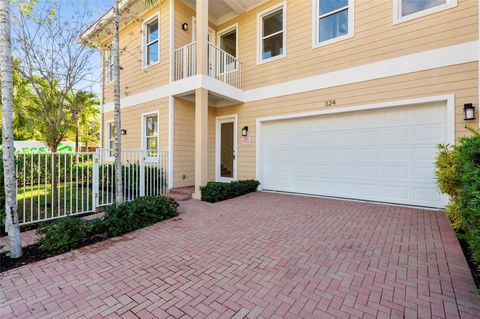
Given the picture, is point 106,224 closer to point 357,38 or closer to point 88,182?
point 88,182

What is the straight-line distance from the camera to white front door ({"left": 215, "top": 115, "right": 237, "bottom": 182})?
888cm

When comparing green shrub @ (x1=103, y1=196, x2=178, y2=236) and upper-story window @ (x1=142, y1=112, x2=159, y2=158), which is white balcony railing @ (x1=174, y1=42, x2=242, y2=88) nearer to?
upper-story window @ (x1=142, y1=112, x2=159, y2=158)

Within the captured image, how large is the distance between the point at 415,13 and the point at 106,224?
27.1ft

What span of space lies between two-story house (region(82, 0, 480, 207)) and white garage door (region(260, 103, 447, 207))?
0.09 feet

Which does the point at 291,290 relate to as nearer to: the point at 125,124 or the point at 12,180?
the point at 12,180

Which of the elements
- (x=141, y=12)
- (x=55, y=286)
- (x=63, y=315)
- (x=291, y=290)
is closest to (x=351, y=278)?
(x=291, y=290)

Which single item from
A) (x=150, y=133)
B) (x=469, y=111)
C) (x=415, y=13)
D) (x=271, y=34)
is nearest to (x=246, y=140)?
(x=150, y=133)

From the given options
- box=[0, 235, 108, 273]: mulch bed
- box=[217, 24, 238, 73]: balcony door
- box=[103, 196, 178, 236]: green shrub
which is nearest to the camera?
box=[0, 235, 108, 273]: mulch bed

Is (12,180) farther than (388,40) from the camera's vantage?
No

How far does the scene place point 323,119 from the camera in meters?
7.09

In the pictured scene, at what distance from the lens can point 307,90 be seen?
7.18 metres

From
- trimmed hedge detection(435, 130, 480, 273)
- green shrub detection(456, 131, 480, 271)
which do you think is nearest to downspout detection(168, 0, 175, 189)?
trimmed hedge detection(435, 130, 480, 273)

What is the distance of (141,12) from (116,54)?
16.5 feet

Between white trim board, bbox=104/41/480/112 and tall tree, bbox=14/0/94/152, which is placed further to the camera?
tall tree, bbox=14/0/94/152
